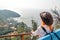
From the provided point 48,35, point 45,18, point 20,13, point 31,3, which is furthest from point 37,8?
point 48,35

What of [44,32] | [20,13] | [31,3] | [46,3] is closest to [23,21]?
[20,13]

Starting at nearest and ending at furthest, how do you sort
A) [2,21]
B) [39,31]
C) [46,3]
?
[39,31], [2,21], [46,3]

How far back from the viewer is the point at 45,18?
250cm

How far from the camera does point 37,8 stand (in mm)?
3459

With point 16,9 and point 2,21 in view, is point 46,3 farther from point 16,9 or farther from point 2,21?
point 2,21

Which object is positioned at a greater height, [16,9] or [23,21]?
[16,9]

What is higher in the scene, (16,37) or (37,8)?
(37,8)

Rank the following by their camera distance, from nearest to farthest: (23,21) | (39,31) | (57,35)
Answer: (57,35), (39,31), (23,21)

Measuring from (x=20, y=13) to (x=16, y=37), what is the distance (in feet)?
1.35

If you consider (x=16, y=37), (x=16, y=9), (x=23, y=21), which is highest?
(x=16, y=9)

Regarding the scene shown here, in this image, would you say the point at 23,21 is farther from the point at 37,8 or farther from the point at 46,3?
the point at 46,3

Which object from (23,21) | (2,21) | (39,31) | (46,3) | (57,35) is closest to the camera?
(57,35)

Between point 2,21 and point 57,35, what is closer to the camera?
point 57,35

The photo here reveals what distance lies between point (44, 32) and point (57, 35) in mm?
195
